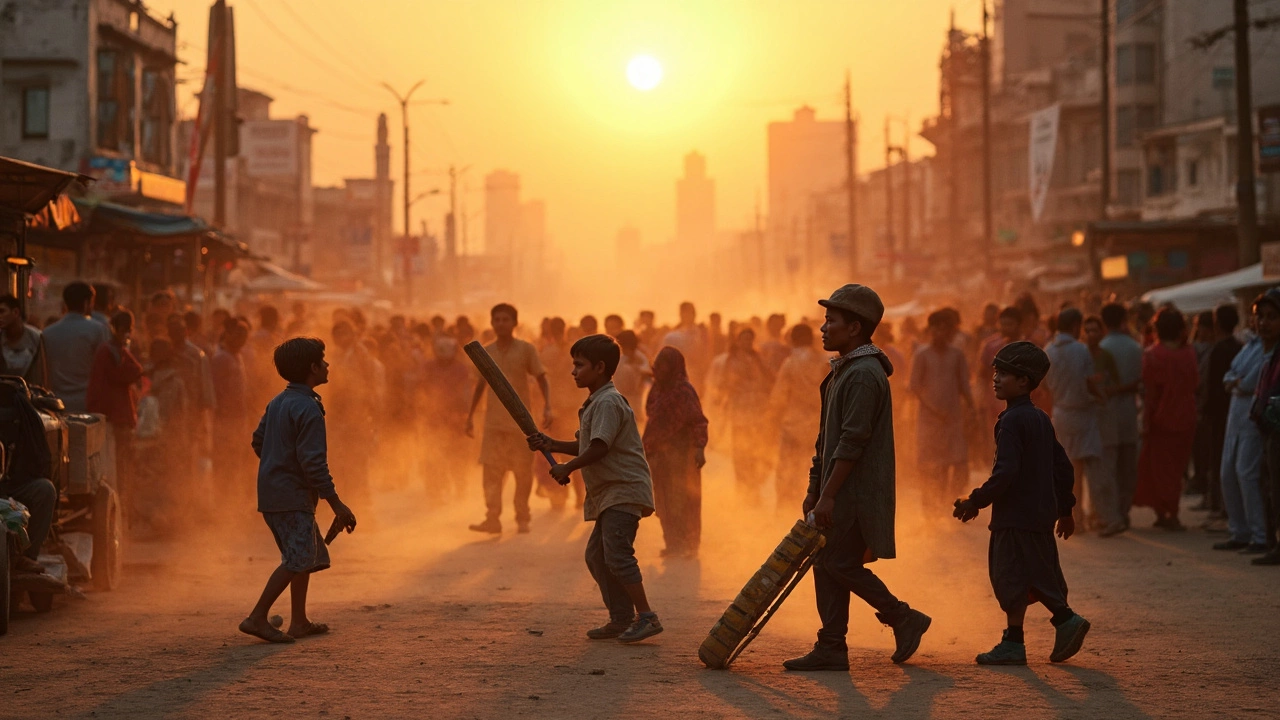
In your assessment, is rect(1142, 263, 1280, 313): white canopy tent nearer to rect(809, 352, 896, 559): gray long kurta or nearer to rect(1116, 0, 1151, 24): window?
rect(809, 352, 896, 559): gray long kurta

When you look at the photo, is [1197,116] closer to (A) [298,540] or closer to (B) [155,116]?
(B) [155,116]

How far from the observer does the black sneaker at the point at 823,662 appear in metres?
7.31

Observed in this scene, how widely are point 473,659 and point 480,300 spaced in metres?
95.0

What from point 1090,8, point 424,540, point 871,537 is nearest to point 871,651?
point 871,537

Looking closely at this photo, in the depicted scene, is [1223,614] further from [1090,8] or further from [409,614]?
[1090,8]

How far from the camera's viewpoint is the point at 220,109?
28.7m

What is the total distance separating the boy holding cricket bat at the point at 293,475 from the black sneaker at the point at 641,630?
146 cm

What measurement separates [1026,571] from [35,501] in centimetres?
527

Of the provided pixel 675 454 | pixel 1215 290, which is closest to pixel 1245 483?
pixel 675 454

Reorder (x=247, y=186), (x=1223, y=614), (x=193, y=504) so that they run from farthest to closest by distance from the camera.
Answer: (x=247, y=186) → (x=193, y=504) → (x=1223, y=614)

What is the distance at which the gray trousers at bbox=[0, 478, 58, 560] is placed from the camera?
8.82 meters

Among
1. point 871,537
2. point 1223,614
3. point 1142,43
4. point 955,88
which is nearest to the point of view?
point 871,537

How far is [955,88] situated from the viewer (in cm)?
8519

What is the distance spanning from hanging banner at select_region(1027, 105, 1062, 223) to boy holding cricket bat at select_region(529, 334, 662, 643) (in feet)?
108
